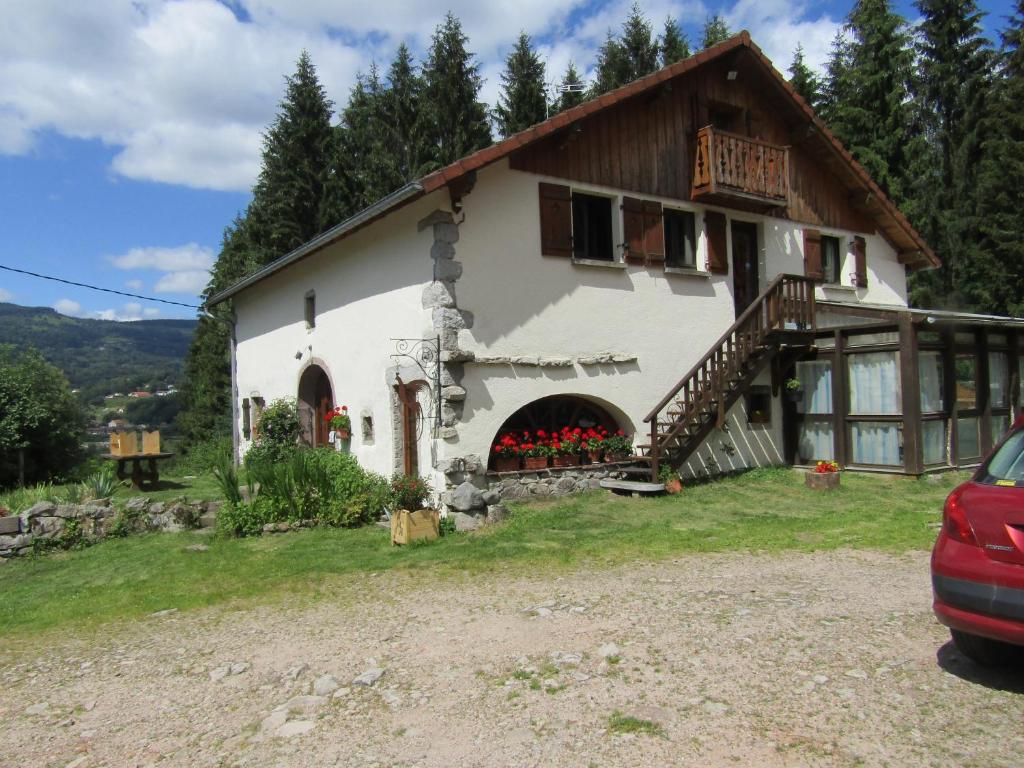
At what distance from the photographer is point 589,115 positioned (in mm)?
11508

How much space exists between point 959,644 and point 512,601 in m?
A: 3.12

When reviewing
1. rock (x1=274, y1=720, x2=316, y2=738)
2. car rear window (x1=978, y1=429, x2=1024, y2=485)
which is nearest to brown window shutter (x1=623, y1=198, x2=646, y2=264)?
car rear window (x1=978, y1=429, x2=1024, y2=485)

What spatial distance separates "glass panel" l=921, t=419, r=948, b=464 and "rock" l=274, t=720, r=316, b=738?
11409 millimetres

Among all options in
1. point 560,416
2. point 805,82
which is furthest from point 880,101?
point 560,416

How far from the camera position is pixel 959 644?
4.17 m

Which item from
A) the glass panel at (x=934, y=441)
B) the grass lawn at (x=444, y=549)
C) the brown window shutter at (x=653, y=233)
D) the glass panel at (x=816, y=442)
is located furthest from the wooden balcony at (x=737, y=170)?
the grass lawn at (x=444, y=549)

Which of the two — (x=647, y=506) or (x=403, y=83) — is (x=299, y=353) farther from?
(x=403, y=83)

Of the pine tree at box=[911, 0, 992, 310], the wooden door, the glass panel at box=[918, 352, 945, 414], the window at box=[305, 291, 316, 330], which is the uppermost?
the pine tree at box=[911, 0, 992, 310]

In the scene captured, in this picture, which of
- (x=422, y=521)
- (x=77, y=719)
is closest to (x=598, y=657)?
(x=77, y=719)

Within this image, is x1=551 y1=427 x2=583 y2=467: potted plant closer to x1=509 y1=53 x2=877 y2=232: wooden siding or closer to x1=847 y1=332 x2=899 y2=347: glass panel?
x1=509 y1=53 x2=877 y2=232: wooden siding

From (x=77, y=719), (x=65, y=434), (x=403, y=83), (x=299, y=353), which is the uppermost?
(x=403, y=83)

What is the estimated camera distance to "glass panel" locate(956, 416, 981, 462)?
12773 millimetres

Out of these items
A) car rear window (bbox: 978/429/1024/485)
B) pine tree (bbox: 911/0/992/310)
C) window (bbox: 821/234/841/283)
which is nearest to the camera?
car rear window (bbox: 978/429/1024/485)

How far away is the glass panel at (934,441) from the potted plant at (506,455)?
6.85 metres
